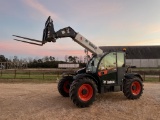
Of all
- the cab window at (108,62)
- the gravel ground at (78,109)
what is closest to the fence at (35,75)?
the gravel ground at (78,109)

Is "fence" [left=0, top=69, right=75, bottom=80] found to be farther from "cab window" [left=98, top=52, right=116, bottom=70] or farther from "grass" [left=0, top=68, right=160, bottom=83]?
"cab window" [left=98, top=52, right=116, bottom=70]

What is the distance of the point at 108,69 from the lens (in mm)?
11047

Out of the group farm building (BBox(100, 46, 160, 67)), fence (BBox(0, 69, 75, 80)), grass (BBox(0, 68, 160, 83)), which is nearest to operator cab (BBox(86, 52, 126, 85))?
grass (BBox(0, 68, 160, 83))

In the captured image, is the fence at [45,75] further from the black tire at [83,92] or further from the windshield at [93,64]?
the black tire at [83,92]

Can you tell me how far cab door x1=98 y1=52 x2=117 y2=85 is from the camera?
1089 centimetres

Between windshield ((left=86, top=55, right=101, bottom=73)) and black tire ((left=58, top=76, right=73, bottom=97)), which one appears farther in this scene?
black tire ((left=58, top=76, right=73, bottom=97))

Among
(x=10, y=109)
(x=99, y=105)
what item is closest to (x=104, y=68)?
(x=99, y=105)

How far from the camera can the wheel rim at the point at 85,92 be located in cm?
995

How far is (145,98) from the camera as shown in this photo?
39.1ft

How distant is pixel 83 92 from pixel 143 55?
209ft

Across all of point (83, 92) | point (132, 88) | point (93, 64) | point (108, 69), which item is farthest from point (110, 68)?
point (83, 92)

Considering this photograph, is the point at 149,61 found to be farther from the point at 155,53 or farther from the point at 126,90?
→ the point at 126,90

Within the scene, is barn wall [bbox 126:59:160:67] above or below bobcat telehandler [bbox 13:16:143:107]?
above

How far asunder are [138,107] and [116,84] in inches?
64.4
